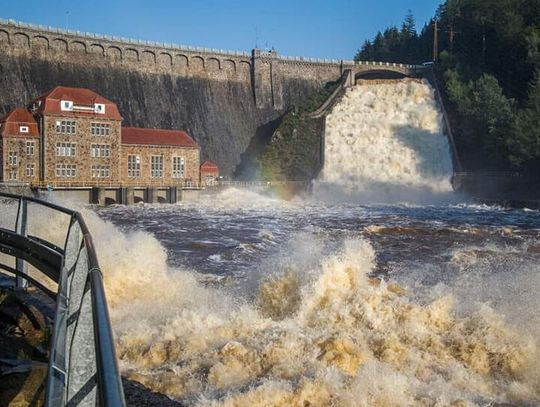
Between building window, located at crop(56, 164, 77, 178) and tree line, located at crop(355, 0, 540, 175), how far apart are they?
108 feet

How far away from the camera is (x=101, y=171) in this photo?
44562mm

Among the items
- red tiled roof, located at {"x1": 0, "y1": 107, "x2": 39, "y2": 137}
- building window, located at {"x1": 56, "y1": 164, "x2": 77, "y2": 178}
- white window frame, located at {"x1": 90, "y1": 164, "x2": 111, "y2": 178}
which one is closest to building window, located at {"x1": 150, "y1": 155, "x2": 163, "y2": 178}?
white window frame, located at {"x1": 90, "y1": 164, "x2": 111, "y2": 178}

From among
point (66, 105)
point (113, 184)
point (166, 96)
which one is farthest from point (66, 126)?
point (166, 96)

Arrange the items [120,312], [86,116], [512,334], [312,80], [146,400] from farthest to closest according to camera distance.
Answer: [312,80]
[86,116]
[120,312]
[512,334]
[146,400]

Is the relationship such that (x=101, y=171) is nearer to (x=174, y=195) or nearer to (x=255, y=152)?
(x=174, y=195)

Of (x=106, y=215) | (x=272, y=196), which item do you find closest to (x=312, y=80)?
(x=272, y=196)

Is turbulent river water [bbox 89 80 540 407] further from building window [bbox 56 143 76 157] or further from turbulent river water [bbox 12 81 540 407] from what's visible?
building window [bbox 56 143 76 157]

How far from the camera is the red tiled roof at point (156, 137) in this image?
4712 centimetres

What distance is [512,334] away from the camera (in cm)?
823

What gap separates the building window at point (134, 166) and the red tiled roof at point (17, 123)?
7111 mm

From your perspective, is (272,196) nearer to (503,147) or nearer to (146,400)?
(503,147)

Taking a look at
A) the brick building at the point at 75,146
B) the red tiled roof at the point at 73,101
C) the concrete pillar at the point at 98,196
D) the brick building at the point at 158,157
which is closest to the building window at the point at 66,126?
the brick building at the point at 75,146

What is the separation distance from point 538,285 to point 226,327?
569cm

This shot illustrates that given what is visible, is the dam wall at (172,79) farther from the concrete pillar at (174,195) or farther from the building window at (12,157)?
the concrete pillar at (174,195)
